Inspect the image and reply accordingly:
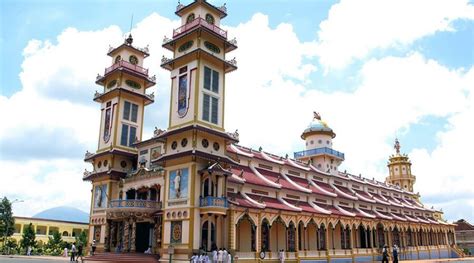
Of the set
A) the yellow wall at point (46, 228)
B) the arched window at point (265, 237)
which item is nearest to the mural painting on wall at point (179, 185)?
the arched window at point (265, 237)

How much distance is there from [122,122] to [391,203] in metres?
43.6

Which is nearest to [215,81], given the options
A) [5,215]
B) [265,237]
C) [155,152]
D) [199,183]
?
[155,152]

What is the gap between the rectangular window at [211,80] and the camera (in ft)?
123

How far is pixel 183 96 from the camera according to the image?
123 feet

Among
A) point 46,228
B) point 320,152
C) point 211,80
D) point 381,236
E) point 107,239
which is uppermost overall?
point 211,80

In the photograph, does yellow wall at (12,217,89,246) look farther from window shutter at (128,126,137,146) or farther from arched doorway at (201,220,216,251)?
arched doorway at (201,220,216,251)

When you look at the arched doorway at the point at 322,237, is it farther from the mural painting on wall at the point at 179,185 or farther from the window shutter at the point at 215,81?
the window shutter at the point at 215,81

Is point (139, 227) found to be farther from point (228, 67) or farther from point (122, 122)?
point (228, 67)

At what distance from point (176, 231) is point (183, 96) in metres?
11.7

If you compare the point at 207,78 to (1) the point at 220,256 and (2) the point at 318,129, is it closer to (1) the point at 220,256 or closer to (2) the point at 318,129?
(1) the point at 220,256

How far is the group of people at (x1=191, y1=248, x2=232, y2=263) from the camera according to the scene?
30.5 m

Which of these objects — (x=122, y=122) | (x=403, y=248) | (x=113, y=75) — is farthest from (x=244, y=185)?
(x=403, y=248)

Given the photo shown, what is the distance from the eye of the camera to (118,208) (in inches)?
1451

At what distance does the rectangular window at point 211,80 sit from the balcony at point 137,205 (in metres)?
11.3
